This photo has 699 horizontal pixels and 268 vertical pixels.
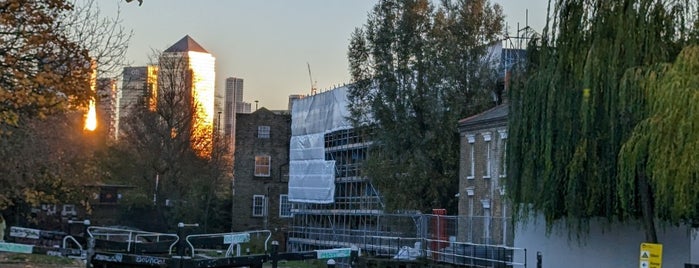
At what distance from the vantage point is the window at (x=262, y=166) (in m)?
Answer: 68.8

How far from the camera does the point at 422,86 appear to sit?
152 feet

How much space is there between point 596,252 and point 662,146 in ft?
21.7

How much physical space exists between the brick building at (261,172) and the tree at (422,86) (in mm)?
21684

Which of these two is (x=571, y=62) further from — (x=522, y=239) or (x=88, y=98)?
(x=88, y=98)

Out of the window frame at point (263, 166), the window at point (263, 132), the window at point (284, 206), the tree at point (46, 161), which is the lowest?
the window at point (284, 206)

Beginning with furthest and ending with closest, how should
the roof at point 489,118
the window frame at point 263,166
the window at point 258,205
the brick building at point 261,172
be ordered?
the window frame at point 263,166 < the window at point 258,205 < the brick building at point 261,172 < the roof at point 489,118

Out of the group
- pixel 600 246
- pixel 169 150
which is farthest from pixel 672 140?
pixel 169 150

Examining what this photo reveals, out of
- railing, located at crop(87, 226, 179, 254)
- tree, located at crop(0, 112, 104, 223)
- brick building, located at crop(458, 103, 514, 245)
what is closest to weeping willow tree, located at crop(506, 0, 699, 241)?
railing, located at crop(87, 226, 179, 254)

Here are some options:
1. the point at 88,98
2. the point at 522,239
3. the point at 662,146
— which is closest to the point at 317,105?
the point at 522,239

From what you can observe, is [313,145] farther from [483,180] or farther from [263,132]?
[483,180]

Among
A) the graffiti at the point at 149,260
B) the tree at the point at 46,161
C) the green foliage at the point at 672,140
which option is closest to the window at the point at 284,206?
the tree at the point at 46,161

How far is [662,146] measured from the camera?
20172 millimetres

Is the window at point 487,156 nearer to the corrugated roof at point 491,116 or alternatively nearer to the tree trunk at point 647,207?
the corrugated roof at point 491,116

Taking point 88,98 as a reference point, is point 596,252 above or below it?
below
